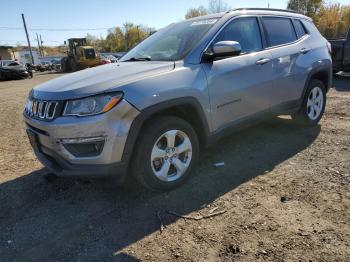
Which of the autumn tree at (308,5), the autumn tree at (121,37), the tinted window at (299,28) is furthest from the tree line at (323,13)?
the tinted window at (299,28)

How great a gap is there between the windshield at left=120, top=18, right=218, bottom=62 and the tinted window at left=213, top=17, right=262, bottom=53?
200 mm

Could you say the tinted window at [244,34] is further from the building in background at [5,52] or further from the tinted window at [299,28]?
the building in background at [5,52]

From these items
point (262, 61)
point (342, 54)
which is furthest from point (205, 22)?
point (342, 54)

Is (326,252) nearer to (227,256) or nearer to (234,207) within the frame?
(227,256)

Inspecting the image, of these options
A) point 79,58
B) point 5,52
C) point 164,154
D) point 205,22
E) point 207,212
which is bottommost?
point 207,212

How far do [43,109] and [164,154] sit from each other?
4.12 feet

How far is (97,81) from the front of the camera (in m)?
3.26

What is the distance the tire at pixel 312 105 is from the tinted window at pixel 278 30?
0.87m

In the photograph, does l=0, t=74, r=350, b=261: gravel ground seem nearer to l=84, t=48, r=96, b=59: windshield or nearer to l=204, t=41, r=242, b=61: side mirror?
l=204, t=41, r=242, b=61: side mirror

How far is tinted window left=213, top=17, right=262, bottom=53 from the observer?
13.6 feet

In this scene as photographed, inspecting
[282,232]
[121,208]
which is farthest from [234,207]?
[121,208]

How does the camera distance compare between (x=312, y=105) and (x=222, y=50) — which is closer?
(x=222, y=50)

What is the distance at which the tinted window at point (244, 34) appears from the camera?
4133mm

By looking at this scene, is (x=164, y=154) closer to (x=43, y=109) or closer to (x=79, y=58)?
(x=43, y=109)
